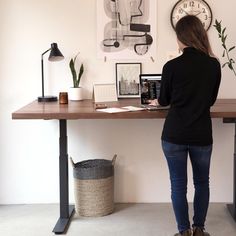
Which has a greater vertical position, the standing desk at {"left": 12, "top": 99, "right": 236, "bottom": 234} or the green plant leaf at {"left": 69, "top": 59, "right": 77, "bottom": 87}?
the green plant leaf at {"left": 69, "top": 59, "right": 77, "bottom": 87}

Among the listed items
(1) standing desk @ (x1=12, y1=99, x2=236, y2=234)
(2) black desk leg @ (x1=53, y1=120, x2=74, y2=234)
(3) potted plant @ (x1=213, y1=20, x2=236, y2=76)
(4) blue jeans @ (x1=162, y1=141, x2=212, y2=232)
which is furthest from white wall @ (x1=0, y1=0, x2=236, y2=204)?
(4) blue jeans @ (x1=162, y1=141, x2=212, y2=232)

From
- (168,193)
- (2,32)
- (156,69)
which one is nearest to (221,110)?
(156,69)

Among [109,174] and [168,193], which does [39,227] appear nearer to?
[109,174]

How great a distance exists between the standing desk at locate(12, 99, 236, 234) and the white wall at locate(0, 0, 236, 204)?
28cm

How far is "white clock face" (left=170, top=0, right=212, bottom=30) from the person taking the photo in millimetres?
3164

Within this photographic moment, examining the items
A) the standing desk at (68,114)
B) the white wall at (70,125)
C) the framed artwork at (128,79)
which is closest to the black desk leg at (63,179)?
the standing desk at (68,114)

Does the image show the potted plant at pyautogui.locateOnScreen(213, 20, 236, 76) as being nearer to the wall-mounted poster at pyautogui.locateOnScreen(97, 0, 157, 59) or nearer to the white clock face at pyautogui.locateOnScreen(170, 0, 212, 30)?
the white clock face at pyautogui.locateOnScreen(170, 0, 212, 30)

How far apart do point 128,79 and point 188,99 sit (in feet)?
3.80

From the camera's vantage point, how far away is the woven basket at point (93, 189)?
303cm

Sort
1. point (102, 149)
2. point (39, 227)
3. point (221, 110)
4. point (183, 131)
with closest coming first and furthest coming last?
1. point (183, 131)
2. point (221, 110)
3. point (39, 227)
4. point (102, 149)

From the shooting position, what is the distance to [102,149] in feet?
11.0

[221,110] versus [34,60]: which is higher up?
[34,60]

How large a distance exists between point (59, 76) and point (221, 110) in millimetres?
1436

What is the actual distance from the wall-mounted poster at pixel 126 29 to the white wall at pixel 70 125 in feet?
0.20
